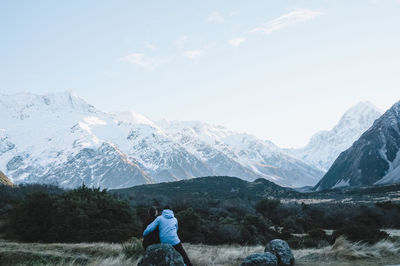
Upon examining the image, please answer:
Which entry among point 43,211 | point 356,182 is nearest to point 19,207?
point 43,211

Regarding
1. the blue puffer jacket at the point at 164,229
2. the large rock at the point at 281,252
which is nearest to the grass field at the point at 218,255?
the large rock at the point at 281,252

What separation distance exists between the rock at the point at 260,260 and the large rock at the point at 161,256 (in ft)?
11.0

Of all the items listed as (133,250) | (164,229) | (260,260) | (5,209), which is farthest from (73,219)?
(164,229)

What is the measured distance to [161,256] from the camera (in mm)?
11562

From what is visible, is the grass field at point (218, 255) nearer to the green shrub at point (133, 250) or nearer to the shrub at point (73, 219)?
the green shrub at point (133, 250)

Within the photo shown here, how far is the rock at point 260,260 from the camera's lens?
46.6 feet

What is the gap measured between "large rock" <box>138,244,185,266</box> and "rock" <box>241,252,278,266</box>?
3.34 m

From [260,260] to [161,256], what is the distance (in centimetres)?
447

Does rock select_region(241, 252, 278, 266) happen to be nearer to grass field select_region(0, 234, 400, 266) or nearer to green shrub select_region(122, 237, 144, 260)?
grass field select_region(0, 234, 400, 266)

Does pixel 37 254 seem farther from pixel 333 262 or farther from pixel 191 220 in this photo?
pixel 191 220

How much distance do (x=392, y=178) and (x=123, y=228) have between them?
159838 millimetres

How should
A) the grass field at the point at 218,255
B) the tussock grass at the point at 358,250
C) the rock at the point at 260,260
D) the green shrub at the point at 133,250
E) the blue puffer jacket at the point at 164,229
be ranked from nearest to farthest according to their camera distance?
1. the blue puffer jacket at the point at 164,229
2. the rock at the point at 260,260
3. the green shrub at the point at 133,250
4. the grass field at the point at 218,255
5. the tussock grass at the point at 358,250

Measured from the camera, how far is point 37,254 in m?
16.3

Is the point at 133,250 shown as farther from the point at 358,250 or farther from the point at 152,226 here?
the point at 358,250
